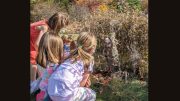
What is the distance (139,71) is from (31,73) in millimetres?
1463

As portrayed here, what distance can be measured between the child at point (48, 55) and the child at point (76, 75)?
8 cm

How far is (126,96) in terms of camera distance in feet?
31.7

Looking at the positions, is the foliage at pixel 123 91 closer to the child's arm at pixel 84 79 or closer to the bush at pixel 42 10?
the child's arm at pixel 84 79

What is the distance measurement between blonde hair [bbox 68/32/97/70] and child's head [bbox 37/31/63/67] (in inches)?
7.2

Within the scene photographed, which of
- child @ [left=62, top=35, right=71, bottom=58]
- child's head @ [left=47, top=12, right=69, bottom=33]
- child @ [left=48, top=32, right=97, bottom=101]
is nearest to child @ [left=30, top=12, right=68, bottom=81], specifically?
child's head @ [left=47, top=12, right=69, bottom=33]

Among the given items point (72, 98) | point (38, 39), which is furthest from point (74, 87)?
point (38, 39)

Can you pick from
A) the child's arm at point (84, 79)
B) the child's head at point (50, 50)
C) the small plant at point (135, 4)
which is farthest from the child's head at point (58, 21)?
the small plant at point (135, 4)

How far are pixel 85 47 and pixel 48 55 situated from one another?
0.51m

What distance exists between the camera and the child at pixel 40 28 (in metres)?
9.64

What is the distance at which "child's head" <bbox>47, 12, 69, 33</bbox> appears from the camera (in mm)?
9672

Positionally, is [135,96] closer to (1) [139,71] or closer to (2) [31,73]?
(1) [139,71]

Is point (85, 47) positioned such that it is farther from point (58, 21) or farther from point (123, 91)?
→ point (123, 91)

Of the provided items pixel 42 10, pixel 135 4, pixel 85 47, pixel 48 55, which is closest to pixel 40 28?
pixel 42 10

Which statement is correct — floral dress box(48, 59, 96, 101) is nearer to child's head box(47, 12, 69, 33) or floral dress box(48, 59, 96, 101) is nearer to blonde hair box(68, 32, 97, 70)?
blonde hair box(68, 32, 97, 70)
